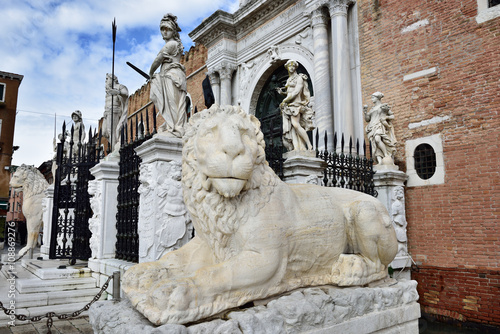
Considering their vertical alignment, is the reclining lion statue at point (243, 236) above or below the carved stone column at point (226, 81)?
below

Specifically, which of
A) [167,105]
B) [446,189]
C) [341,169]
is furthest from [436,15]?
[167,105]

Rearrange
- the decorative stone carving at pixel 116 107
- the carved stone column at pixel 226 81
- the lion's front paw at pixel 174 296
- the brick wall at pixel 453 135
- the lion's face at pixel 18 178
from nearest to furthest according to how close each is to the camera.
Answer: the lion's front paw at pixel 174 296, the brick wall at pixel 453 135, the decorative stone carving at pixel 116 107, the lion's face at pixel 18 178, the carved stone column at pixel 226 81

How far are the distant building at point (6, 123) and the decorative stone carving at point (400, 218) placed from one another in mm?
22385

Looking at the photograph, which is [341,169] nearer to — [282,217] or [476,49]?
[476,49]

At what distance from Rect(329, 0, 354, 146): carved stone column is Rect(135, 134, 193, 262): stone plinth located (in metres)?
5.77

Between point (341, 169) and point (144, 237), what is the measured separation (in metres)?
3.95

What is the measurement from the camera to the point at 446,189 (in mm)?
7508

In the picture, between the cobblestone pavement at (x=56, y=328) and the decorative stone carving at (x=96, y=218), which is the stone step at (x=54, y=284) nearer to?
the decorative stone carving at (x=96, y=218)

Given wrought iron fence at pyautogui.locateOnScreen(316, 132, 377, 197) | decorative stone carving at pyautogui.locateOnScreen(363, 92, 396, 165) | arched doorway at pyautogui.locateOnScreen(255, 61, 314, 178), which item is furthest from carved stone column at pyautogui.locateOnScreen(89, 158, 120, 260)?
arched doorway at pyautogui.locateOnScreen(255, 61, 314, 178)

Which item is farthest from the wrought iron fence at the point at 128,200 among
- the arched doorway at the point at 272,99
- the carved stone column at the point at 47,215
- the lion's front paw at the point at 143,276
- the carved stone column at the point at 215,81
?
the carved stone column at the point at 215,81

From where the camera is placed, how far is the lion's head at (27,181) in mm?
8820

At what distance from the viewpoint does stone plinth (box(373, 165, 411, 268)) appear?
7512 millimetres

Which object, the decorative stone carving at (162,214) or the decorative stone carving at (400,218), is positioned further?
the decorative stone carving at (400,218)

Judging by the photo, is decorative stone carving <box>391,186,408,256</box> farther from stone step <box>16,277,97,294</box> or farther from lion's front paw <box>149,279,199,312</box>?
lion's front paw <box>149,279,199,312</box>
